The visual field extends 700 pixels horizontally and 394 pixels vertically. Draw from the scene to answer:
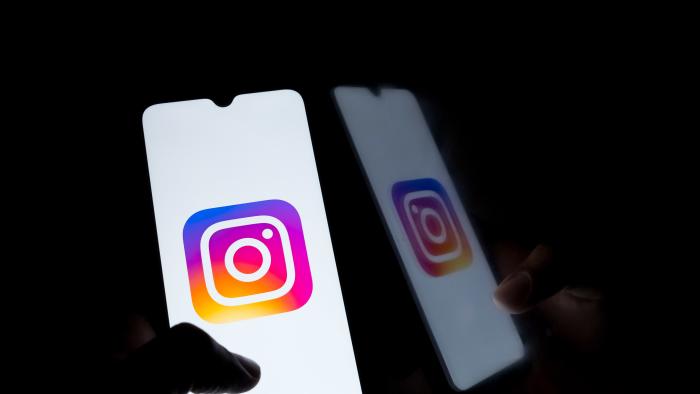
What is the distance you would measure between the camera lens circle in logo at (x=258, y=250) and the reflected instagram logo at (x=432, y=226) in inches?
10.0

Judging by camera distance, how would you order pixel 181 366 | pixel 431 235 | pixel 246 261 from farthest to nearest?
pixel 431 235
pixel 246 261
pixel 181 366

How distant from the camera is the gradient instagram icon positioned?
2.46 feet

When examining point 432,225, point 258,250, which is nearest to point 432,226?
point 432,225

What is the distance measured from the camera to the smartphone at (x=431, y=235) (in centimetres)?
86

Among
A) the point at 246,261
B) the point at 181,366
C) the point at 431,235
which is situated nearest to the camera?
the point at 181,366

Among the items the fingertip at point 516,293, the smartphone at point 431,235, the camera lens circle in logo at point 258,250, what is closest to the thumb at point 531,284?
the fingertip at point 516,293

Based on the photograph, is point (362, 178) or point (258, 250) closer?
point (258, 250)

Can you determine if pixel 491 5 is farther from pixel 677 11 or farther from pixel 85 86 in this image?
pixel 85 86

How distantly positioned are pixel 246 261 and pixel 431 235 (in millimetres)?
350

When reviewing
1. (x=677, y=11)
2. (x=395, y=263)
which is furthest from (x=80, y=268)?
(x=677, y=11)

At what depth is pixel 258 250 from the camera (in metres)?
0.79

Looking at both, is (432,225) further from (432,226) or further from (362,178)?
(362,178)

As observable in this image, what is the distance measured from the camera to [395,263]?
985 mm

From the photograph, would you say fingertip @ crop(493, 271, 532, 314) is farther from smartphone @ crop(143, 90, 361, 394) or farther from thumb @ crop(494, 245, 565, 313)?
smartphone @ crop(143, 90, 361, 394)
